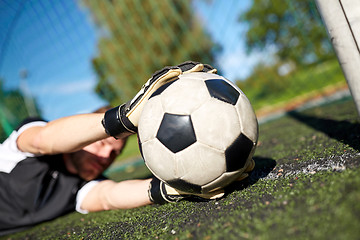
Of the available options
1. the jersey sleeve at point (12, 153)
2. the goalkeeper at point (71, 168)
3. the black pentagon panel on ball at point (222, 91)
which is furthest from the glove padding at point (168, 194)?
the jersey sleeve at point (12, 153)

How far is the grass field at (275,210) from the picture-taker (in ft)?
2.93

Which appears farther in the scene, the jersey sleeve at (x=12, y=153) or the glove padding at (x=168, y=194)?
the jersey sleeve at (x=12, y=153)

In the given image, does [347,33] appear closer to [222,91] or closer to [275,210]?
[222,91]

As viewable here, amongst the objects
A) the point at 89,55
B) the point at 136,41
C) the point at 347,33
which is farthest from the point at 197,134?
the point at 136,41

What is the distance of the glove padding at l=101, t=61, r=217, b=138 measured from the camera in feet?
4.87

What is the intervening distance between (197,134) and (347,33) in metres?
0.73

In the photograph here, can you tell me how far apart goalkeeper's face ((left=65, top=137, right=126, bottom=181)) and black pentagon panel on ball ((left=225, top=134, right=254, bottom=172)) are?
128cm

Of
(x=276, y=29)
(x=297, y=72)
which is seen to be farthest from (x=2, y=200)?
(x=276, y=29)

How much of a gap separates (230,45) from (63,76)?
5.12 meters

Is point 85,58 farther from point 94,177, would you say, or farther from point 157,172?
point 157,172

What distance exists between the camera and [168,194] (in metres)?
1.59

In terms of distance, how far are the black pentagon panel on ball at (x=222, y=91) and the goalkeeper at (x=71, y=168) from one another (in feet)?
A: 0.62

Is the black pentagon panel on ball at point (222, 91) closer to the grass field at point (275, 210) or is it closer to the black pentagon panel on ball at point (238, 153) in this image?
the black pentagon panel on ball at point (238, 153)

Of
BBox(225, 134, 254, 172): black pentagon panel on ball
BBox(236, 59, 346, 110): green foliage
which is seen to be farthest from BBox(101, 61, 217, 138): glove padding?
BBox(236, 59, 346, 110): green foliage
